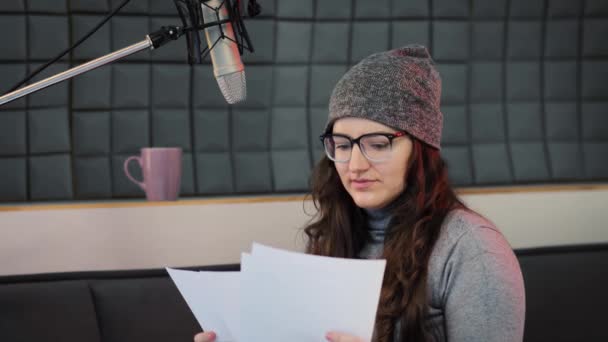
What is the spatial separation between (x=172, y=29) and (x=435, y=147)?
464mm

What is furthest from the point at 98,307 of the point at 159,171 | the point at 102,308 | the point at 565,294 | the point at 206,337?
the point at 565,294

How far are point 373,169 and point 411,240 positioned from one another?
0.14 meters

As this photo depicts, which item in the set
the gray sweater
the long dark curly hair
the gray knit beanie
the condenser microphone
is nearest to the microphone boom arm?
the condenser microphone

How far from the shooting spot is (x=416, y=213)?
4.24 feet

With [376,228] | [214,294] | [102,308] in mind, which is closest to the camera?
[214,294]

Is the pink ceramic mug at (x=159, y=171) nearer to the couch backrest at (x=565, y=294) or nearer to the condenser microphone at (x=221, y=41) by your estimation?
the condenser microphone at (x=221, y=41)

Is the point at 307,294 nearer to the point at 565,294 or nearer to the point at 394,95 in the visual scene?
the point at 394,95

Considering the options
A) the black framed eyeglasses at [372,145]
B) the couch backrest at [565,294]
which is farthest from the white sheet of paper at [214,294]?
the couch backrest at [565,294]

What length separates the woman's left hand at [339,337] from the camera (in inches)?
40.2

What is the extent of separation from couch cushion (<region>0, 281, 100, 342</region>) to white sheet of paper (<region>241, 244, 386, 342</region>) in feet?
1.72

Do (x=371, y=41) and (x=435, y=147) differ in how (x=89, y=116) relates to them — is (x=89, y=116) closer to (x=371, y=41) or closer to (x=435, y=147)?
(x=371, y=41)

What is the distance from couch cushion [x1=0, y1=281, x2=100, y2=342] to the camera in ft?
4.74

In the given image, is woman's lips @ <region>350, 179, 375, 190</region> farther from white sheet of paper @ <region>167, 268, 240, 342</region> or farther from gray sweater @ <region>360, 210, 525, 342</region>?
white sheet of paper @ <region>167, 268, 240, 342</region>

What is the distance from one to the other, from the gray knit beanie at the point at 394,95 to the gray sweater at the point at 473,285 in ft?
0.52
